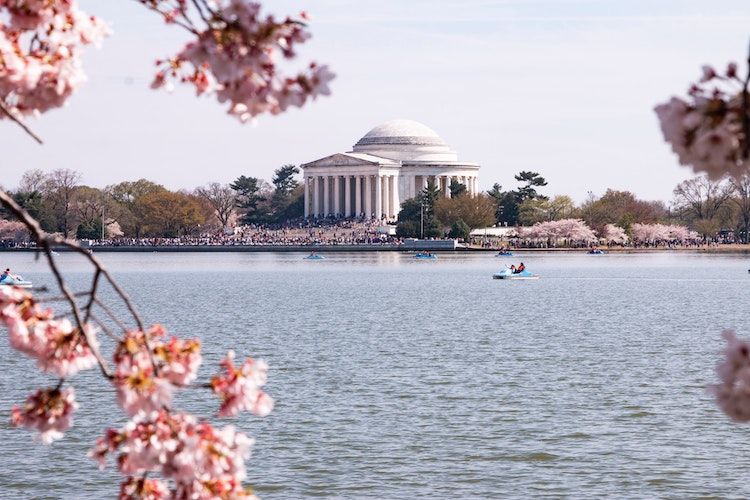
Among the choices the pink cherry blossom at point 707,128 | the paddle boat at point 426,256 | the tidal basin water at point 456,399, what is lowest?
the tidal basin water at point 456,399

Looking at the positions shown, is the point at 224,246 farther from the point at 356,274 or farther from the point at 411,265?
the point at 356,274

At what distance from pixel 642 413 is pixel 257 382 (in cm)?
2201

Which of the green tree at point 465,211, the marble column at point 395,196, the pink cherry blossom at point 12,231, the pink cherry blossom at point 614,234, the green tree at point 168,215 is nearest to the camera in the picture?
the green tree at point 465,211

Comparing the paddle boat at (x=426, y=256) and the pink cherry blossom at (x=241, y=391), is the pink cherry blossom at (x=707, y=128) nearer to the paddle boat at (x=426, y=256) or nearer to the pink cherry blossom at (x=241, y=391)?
the pink cherry blossom at (x=241, y=391)

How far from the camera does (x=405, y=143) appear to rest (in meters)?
190

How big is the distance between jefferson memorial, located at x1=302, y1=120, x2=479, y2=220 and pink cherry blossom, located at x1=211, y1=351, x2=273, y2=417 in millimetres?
168592

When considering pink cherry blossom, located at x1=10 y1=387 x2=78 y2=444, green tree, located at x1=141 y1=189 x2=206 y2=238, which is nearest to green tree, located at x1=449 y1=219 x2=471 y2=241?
green tree, located at x1=141 y1=189 x2=206 y2=238

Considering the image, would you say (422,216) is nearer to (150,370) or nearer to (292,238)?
(292,238)

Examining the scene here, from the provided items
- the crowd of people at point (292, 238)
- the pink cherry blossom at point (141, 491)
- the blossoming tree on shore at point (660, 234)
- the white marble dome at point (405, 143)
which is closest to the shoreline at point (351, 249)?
the crowd of people at point (292, 238)

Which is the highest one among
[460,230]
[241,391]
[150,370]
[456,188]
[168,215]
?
[456,188]

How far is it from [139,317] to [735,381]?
247cm

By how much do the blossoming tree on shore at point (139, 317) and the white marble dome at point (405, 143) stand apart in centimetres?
17920

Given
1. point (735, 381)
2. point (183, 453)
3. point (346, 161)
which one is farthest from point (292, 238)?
point (735, 381)

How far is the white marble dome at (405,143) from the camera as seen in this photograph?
187375mm
